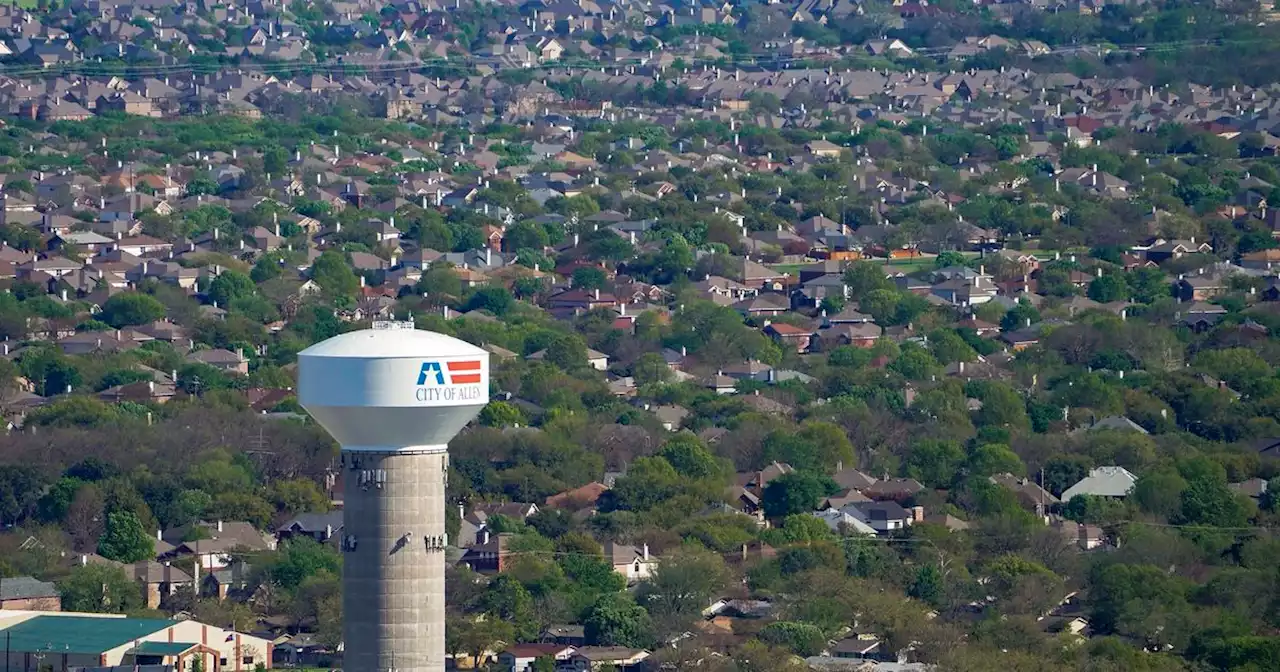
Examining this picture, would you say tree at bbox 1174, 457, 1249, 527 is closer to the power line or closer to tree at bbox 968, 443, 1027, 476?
A: tree at bbox 968, 443, 1027, 476

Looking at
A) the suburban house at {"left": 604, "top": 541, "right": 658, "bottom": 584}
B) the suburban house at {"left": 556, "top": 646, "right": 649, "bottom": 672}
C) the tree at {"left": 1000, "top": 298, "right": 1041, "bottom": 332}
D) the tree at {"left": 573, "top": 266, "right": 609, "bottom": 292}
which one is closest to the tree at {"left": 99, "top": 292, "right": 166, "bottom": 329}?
the tree at {"left": 573, "top": 266, "right": 609, "bottom": 292}

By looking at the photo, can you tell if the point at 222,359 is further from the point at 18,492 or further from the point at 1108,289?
the point at 1108,289

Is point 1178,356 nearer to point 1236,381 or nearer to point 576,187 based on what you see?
point 1236,381

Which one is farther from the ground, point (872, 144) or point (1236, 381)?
point (872, 144)

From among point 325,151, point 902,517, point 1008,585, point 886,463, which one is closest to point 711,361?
point 886,463

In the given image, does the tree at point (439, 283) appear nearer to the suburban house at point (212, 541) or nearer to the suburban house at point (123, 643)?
the suburban house at point (212, 541)

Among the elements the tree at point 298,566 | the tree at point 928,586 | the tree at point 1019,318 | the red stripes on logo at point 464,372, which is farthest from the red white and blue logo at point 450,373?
the tree at point 1019,318

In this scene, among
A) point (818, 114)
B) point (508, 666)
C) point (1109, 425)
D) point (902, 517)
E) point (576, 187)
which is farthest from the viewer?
point (818, 114)
